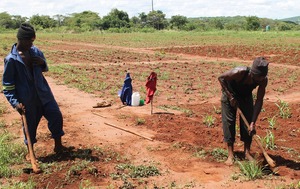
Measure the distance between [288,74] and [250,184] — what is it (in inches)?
364

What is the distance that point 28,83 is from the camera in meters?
4.68

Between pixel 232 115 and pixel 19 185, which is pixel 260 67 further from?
pixel 19 185

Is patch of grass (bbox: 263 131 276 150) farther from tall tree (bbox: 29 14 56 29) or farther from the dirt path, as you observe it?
tall tree (bbox: 29 14 56 29)

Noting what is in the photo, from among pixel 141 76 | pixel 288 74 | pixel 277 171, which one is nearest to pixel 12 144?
pixel 277 171

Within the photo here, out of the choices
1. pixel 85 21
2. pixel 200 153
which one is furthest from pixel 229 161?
pixel 85 21

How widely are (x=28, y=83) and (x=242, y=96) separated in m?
2.70

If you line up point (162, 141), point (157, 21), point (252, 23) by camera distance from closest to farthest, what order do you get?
point (162, 141)
point (252, 23)
point (157, 21)

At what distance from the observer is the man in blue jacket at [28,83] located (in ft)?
14.9

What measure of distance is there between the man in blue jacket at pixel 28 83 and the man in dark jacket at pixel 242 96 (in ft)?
7.15

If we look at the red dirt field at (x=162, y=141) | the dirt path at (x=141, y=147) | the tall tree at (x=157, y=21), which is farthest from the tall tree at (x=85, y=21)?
the dirt path at (x=141, y=147)

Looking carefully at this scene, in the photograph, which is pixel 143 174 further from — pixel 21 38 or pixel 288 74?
pixel 288 74

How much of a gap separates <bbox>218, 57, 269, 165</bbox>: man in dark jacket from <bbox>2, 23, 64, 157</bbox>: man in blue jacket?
2178mm

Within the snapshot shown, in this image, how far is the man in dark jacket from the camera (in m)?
4.45

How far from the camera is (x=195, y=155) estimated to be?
5.14 m
